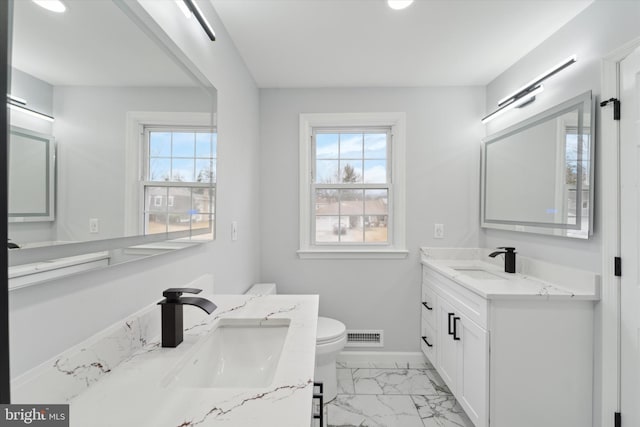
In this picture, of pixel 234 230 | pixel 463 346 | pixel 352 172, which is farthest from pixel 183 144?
pixel 463 346

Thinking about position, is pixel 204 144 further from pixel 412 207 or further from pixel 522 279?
pixel 522 279

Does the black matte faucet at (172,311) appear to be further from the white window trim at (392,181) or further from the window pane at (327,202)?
the window pane at (327,202)

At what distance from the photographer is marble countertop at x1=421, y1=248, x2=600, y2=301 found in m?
1.52

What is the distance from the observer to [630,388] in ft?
4.46

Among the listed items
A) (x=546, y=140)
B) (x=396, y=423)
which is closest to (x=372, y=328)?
(x=396, y=423)

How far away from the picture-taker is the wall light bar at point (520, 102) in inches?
73.4

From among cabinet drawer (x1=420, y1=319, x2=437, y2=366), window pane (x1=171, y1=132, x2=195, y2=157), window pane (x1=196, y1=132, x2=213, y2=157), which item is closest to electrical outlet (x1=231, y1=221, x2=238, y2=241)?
window pane (x1=196, y1=132, x2=213, y2=157)

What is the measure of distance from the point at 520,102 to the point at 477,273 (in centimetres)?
130

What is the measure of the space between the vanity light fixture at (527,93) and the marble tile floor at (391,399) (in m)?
2.20

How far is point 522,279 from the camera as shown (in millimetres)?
1854

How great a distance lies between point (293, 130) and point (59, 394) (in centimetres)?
231

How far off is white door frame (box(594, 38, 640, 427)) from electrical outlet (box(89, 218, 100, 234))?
2.19 meters

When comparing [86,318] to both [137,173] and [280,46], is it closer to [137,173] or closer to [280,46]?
[137,173]

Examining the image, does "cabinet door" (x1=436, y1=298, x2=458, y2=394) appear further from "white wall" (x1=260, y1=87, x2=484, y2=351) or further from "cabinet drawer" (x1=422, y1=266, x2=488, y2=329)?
"white wall" (x1=260, y1=87, x2=484, y2=351)
